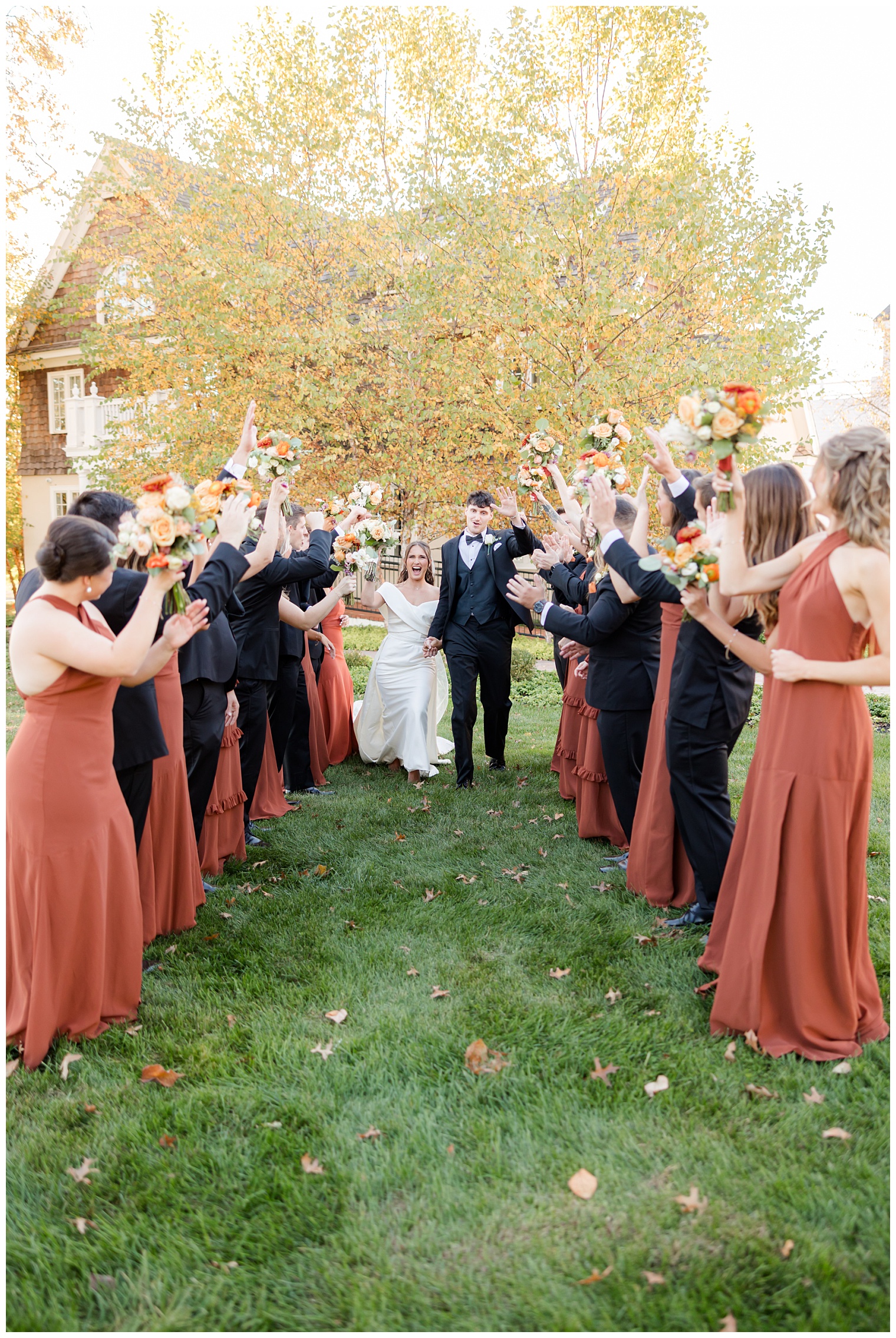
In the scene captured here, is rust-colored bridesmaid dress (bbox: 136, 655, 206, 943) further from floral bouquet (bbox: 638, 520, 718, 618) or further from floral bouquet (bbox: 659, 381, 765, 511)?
floral bouquet (bbox: 659, 381, 765, 511)

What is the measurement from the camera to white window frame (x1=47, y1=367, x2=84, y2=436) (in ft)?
96.4

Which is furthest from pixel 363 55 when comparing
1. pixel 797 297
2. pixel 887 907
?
pixel 887 907

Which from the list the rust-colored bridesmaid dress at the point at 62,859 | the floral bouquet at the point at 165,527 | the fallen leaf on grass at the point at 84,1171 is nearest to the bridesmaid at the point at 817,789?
the floral bouquet at the point at 165,527

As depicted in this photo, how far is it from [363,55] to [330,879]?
14.5 metres

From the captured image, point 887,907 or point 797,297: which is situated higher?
point 797,297

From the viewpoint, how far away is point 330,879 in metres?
6.63

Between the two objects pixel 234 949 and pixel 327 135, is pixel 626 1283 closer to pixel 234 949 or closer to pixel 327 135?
pixel 234 949

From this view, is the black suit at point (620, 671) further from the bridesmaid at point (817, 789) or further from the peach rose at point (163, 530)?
the peach rose at point (163, 530)

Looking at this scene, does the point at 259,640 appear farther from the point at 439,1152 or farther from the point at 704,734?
the point at 439,1152

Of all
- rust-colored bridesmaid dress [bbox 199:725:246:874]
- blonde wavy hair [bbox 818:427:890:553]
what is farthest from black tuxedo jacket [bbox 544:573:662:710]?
rust-colored bridesmaid dress [bbox 199:725:246:874]

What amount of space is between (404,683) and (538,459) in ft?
9.60

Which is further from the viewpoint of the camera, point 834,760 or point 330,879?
point 330,879

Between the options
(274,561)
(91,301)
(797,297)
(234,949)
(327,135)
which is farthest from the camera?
(91,301)

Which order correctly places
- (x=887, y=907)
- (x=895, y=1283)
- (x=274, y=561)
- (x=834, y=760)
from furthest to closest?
(x=274, y=561) → (x=887, y=907) → (x=834, y=760) → (x=895, y=1283)
